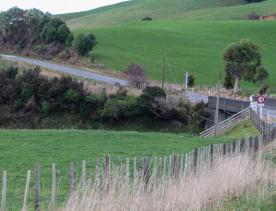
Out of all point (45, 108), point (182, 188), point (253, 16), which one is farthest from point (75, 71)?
point (253, 16)

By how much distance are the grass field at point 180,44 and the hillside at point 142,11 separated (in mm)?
18398

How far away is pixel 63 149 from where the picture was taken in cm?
3153

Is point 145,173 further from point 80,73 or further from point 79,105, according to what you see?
point 80,73

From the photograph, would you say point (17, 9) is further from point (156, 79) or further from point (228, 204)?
point (228, 204)

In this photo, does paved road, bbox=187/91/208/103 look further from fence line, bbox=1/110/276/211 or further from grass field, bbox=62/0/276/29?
grass field, bbox=62/0/276/29

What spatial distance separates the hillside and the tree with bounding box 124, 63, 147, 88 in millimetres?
62405

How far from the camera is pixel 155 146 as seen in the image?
3441cm

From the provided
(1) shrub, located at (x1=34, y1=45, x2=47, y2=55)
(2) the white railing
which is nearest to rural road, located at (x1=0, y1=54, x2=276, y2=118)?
(1) shrub, located at (x1=34, y1=45, x2=47, y2=55)

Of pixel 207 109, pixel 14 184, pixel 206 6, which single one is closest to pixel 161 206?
pixel 14 184

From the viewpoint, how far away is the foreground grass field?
20.3 meters

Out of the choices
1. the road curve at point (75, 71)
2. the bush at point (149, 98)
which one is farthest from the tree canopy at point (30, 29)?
the bush at point (149, 98)

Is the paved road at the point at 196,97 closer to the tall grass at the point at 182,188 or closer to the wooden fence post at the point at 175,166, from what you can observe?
the tall grass at the point at 182,188

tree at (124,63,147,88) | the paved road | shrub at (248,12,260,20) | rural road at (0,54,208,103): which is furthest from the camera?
shrub at (248,12,260,20)

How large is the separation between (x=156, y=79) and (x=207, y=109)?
21.6m
